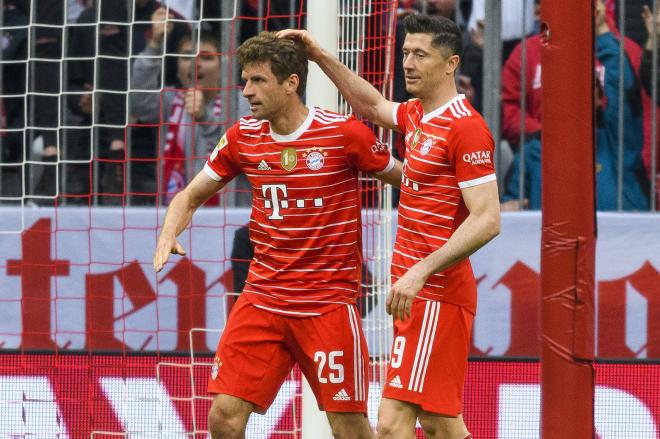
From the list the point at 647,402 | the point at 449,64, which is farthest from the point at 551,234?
the point at 647,402

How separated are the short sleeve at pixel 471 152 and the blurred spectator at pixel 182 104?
119 inches

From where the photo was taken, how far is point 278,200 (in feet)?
18.6

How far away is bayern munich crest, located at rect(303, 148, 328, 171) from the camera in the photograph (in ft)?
18.6

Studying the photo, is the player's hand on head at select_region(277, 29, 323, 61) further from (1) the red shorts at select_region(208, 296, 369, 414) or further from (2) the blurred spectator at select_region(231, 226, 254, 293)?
(2) the blurred spectator at select_region(231, 226, 254, 293)

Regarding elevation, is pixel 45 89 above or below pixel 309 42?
below

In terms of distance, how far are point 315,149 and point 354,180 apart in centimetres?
24

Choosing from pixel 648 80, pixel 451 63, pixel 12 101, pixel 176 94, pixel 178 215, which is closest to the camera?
pixel 451 63

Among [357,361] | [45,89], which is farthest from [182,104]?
[357,361]

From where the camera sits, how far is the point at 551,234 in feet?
15.6

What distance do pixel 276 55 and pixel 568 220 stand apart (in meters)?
1.61

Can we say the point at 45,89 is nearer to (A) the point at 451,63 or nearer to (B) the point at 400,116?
(B) the point at 400,116

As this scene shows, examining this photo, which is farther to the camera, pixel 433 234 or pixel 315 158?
pixel 315 158

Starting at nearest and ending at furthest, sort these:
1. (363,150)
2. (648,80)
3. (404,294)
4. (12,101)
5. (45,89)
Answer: (404,294), (363,150), (648,80), (45,89), (12,101)

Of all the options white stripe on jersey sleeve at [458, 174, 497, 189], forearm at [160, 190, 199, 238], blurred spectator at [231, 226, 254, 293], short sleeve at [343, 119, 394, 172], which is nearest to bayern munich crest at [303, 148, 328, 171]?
short sleeve at [343, 119, 394, 172]
